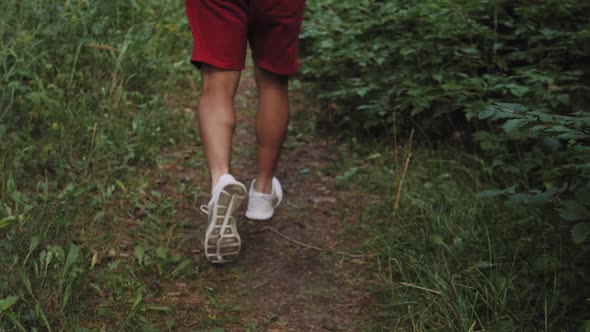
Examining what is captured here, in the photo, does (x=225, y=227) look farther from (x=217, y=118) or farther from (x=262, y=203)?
(x=262, y=203)

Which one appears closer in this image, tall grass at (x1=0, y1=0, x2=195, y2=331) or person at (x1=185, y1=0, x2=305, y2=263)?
tall grass at (x1=0, y1=0, x2=195, y2=331)

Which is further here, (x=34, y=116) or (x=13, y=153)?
(x=34, y=116)

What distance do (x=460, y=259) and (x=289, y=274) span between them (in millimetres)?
742

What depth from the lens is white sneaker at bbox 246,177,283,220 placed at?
124 inches

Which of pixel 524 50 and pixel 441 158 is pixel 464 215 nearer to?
pixel 441 158

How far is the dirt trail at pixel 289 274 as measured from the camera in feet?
8.12

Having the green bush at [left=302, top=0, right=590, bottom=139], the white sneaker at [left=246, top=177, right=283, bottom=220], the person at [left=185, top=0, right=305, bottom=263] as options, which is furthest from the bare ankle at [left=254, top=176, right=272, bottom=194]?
the green bush at [left=302, top=0, right=590, bottom=139]

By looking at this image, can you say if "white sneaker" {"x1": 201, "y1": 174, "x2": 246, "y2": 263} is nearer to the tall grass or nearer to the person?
the person

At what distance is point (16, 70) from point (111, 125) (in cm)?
61

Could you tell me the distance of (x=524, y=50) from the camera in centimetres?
357

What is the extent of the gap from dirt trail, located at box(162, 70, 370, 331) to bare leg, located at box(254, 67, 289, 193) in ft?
1.21

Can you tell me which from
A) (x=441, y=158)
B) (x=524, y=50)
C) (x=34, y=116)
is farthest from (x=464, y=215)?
(x=34, y=116)

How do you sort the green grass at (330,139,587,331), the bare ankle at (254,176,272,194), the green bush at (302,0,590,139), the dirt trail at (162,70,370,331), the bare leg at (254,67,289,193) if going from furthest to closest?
the green bush at (302,0,590,139), the bare ankle at (254,176,272,194), the bare leg at (254,67,289,193), the dirt trail at (162,70,370,331), the green grass at (330,139,587,331)

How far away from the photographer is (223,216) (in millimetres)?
2562
